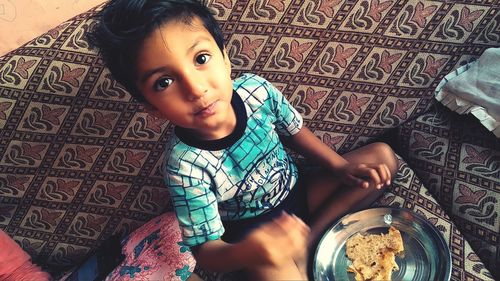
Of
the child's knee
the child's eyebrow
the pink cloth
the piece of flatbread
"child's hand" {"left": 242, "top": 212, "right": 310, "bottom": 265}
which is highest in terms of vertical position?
the child's eyebrow

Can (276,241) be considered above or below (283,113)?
below

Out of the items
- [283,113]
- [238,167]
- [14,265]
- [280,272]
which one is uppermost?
[283,113]

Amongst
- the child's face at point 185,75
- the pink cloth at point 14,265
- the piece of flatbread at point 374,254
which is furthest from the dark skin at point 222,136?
the pink cloth at point 14,265

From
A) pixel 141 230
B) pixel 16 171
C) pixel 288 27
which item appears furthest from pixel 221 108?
pixel 16 171

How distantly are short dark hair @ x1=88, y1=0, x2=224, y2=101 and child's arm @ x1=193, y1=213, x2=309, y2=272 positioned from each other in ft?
1.22

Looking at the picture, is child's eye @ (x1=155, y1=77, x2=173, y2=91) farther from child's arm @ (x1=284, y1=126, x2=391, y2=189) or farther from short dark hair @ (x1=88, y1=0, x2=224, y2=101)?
child's arm @ (x1=284, y1=126, x2=391, y2=189)

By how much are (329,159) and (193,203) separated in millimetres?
381

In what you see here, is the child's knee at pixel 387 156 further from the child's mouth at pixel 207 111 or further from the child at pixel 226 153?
the child's mouth at pixel 207 111

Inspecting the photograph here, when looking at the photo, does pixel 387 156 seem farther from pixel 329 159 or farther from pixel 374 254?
pixel 374 254

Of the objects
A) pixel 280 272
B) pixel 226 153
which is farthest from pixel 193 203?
pixel 280 272

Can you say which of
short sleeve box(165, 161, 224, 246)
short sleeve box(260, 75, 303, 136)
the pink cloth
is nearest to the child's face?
short sleeve box(165, 161, 224, 246)

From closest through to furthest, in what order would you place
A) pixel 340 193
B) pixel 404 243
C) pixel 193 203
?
pixel 193 203 < pixel 404 243 < pixel 340 193

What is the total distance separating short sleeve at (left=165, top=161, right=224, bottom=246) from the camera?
103cm

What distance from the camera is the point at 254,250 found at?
1.08 meters
